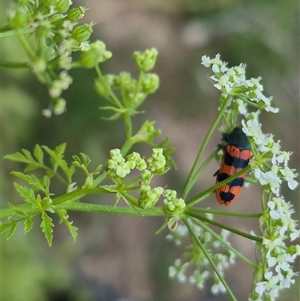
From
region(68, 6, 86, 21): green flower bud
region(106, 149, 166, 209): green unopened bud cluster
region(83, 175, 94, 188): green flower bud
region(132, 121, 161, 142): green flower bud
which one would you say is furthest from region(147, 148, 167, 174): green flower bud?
region(68, 6, 86, 21): green flower bud

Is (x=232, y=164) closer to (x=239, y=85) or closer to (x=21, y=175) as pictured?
(x=239, y=85)

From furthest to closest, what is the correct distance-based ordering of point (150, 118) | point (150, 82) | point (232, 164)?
1. point (150, 118)
2. point (150, 82)
3. point (232, 164)

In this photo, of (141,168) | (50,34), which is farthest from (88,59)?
(141,168)

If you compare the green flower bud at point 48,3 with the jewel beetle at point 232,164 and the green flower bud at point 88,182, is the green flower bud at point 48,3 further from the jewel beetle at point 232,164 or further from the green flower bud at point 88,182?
the jewel beetle at point 232,164

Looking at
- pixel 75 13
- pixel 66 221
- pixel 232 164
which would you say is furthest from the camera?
pixel 232 164

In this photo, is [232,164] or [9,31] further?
[232,164]

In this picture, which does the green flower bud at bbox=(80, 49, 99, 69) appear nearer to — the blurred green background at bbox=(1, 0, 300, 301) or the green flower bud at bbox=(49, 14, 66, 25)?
the green flower bud at bbox=(49, 14, 66, 25)

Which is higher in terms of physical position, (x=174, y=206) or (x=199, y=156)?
(x=199, y=156)
